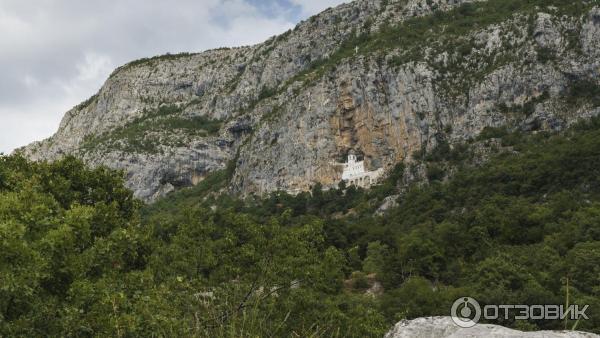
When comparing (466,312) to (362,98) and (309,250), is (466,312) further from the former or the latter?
(362,98)

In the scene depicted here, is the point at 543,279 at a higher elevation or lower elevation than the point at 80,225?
lower

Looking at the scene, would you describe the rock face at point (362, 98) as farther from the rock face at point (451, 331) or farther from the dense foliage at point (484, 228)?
the rock face at point (451, 331)

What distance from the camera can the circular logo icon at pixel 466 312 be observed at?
23.2 feet

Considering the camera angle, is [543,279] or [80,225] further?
[543,279]

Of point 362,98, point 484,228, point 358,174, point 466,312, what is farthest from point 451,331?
point 362,98

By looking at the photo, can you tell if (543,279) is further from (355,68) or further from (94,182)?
(355,68)

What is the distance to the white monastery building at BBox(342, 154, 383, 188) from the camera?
333ft

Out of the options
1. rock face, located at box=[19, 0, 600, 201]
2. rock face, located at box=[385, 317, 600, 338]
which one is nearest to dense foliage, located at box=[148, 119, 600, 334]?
rock face, located at box=[19, 0, 600, 201]

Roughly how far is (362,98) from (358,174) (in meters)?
13.7

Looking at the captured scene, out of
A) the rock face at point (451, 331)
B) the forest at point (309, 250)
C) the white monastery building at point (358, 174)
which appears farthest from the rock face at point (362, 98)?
the rock face at point (451, 331)

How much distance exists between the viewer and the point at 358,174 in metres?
102

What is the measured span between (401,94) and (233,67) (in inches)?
3202

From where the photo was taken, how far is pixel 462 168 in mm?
86438

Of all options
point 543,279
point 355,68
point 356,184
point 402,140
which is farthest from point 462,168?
point 543,279
